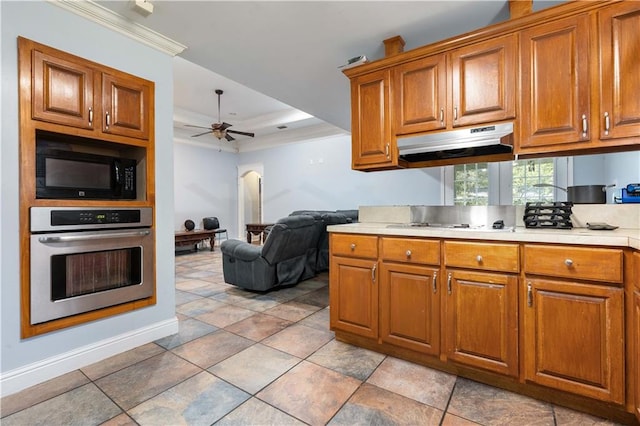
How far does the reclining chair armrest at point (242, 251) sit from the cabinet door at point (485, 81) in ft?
8.54

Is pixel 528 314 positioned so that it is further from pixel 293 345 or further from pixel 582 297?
pixel 293 345

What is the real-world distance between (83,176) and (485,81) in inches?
114

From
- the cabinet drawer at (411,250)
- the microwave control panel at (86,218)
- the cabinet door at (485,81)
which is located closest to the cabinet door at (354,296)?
the cabinet drawer at (411,250)

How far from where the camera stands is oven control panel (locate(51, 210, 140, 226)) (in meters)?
1.92

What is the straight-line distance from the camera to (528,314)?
1.63m

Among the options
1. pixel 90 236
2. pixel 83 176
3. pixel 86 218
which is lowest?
pixel 90 236

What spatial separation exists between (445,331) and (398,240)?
25.3 inches

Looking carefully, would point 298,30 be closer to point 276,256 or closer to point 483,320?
point 276,256

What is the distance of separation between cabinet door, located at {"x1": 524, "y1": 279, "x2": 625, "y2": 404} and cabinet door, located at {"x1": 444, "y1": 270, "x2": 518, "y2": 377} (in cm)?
8

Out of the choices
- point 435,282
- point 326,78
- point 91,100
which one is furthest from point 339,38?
point 435,282

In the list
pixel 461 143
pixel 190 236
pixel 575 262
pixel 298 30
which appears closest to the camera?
pixel 575 262

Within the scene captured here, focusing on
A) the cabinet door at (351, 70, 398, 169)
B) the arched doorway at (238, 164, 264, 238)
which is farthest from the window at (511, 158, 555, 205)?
the arched doorway at (238, 164, 264, 238)

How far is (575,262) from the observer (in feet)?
4.97

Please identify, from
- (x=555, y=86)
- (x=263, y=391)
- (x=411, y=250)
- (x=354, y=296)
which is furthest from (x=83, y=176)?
(x=555, y=86)
